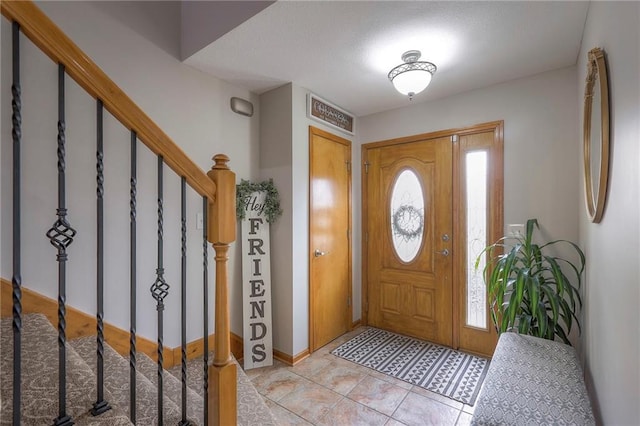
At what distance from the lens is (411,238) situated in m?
3.10

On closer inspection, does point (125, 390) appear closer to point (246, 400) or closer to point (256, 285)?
point (246, 400)

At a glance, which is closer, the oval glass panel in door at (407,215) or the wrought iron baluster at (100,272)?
the wrought iron baluster at (100,272)

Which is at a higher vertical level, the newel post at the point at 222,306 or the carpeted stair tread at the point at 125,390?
the newel post at the point at 222,306

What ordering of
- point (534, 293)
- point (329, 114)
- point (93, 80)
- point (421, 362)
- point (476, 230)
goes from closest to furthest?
point (93, 80) < point (534, 293) < point (421, 362) < point (476, 230) < point (329, 114)

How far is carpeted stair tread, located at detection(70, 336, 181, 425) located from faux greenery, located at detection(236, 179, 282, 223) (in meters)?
1.31

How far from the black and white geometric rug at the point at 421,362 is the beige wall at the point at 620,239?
93cm

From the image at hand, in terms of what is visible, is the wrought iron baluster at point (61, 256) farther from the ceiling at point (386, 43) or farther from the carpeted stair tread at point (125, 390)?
the ceiling at point (386, 43)

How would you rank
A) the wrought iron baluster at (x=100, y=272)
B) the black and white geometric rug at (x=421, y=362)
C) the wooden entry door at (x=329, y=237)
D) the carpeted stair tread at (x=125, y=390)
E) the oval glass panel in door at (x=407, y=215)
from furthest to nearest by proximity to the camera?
the oval glass panel in door at (x=407, y=215), the wooden entry door at (x=329, y=237), the black and white geometric rug at (x=421, y=362), the carpeted stair tread at (x=125, y=390), the wrought iron baluster at (x=100, y=272)

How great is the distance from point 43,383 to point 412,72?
2.50 m

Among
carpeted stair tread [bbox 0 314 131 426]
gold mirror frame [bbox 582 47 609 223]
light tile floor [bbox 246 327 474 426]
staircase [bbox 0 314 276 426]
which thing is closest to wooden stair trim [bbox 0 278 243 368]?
staircase [bbox 0 314 276 426]

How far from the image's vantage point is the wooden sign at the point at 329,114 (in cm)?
281

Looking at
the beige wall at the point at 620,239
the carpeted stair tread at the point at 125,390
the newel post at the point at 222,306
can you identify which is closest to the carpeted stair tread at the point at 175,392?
the carpeted stair tread at the point at 125,390

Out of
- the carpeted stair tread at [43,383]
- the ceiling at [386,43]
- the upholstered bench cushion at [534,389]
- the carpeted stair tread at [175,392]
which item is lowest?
the carpeted stair tread at [175,392]

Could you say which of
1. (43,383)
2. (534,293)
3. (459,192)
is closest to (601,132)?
(534,293)
